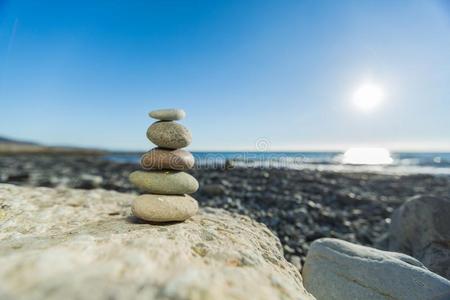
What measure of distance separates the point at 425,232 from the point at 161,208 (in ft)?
16.0

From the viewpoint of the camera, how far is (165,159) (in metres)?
3.80

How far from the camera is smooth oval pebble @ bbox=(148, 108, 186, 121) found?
3812 millimetres

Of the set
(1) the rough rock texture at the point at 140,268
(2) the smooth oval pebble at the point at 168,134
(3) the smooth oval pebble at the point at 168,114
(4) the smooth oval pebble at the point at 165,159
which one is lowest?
(1) the rough rock texture at the point at 140,268

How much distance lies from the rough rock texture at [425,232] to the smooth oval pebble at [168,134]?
4.67 m

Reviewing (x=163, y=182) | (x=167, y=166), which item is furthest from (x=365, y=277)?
(x=167, y=166)

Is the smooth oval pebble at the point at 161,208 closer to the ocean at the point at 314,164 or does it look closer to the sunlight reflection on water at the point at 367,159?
the ocean at the point at 314,164

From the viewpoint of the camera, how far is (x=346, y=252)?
3.34m

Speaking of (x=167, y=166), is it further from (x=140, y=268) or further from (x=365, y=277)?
(x=365, y=277)

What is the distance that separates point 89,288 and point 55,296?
16cm

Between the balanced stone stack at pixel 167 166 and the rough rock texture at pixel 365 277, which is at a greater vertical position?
the balanced stone stack at pixel 167 166

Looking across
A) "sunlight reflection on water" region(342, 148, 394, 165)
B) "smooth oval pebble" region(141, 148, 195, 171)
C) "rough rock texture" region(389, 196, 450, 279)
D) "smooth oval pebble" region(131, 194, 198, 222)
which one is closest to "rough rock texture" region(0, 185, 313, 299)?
"smooth oval pebble" region(131, 194, 198, 222)

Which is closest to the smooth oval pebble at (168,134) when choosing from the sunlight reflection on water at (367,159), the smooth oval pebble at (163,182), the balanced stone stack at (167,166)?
the balanced stone stack at (167,166)

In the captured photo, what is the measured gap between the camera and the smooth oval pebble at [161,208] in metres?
3.36

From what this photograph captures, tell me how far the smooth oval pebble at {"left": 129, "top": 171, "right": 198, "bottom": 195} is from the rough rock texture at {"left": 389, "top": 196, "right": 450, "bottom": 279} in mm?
4342
